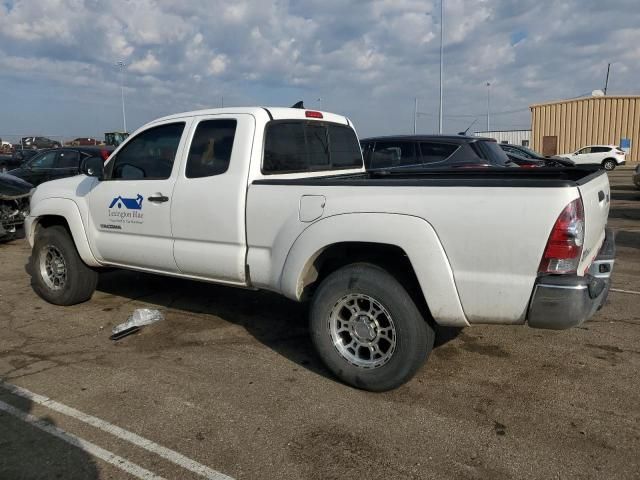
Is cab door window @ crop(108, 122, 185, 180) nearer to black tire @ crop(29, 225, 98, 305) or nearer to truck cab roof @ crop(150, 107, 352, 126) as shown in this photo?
truck cab roof @ crop(150, 107, 352, 126)

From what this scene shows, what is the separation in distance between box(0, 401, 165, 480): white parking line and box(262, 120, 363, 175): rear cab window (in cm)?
227

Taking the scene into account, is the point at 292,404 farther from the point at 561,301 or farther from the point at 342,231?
the point at 561,301

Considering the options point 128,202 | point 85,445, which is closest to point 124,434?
point 85,445

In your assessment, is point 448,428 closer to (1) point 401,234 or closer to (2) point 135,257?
(1) point 401,234

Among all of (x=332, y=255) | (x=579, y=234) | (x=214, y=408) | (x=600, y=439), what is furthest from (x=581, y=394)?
(x=214, y=408)

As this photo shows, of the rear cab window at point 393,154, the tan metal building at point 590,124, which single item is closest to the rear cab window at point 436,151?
the rear cab window at point 393,154

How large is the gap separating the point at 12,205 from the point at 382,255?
8.52 metres

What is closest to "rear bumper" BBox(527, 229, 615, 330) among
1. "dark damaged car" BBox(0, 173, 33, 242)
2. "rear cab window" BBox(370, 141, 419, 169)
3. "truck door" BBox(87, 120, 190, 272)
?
"truck door" BBox(87, 120, 190, 272)

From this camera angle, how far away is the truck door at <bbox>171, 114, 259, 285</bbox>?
419cm

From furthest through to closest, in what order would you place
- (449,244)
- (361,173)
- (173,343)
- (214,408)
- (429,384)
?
(361,173), (173,343), (429,384), (214,408), (449,244)

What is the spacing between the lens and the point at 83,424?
3.35 metres

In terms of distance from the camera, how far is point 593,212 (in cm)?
337

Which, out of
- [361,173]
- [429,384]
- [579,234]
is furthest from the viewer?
[361,173]

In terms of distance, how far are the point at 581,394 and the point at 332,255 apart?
1948 mm
